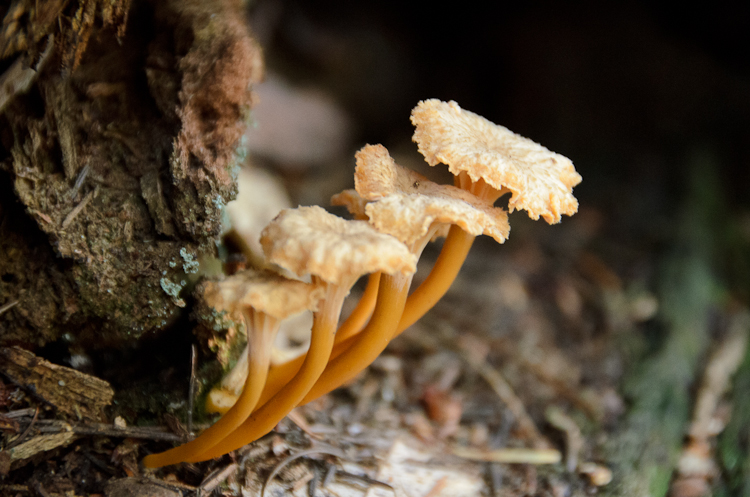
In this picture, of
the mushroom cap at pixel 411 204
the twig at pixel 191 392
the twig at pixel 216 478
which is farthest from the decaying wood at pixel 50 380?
the mushroom cap at pixel 411 204

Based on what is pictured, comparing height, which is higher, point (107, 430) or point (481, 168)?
point (481, 168)

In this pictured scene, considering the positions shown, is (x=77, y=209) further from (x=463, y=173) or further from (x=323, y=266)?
(x=463, y=173)

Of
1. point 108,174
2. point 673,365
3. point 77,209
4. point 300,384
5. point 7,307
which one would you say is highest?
point 673,365

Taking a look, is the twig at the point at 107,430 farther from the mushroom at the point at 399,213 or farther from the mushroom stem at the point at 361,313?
the mushroom stem at the point at 361,313

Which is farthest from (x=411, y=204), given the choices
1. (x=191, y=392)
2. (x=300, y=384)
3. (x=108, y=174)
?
(x=108, y=174)

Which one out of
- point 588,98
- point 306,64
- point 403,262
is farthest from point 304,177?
point 403,262

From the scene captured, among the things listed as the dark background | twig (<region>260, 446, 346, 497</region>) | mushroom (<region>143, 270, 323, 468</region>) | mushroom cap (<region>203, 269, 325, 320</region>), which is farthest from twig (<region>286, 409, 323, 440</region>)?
the dark background

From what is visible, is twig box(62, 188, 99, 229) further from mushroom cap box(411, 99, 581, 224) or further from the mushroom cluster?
mushroom cap box(411, 99, 581, 224)
